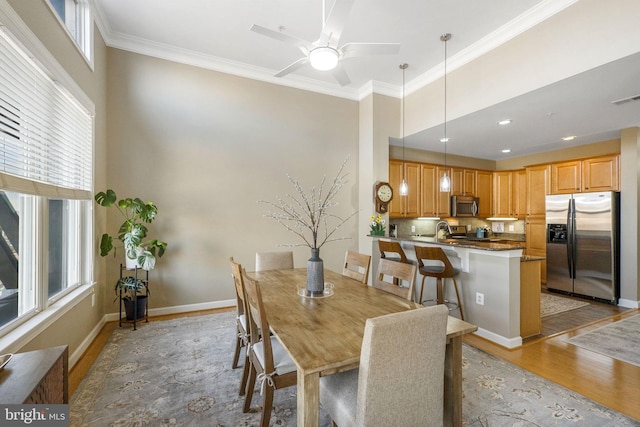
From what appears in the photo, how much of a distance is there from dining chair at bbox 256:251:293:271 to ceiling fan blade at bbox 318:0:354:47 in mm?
1988

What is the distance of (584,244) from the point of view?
455 cm

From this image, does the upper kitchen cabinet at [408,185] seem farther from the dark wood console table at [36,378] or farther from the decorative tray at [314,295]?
the dark wood console table at [36,378]

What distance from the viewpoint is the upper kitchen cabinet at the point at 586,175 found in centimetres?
456

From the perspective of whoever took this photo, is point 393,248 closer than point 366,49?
No

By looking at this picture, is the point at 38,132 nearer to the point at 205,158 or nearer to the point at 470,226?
the point at 205,158

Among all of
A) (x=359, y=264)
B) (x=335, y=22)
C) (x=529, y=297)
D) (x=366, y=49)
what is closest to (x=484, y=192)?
(x=529, y=297)

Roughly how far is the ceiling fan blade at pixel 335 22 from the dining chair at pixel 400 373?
6.04 feet

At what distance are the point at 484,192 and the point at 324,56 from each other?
5.53 meters

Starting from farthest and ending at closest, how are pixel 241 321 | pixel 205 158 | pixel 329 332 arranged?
pixel 205 158, pixel 241 321, pixel 329 332

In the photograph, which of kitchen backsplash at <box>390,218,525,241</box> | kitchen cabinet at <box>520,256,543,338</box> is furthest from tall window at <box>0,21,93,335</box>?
kitchen backsplash at <box>390,218,525,241</box>

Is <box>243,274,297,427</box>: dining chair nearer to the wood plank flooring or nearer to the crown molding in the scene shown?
the wood plank flooring

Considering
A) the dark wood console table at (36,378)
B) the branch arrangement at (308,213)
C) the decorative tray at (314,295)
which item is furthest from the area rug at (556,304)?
the dark wood console table at (36,378)

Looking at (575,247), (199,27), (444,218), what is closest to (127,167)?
(199,27)

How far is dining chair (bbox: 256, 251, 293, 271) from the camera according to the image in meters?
2.95
